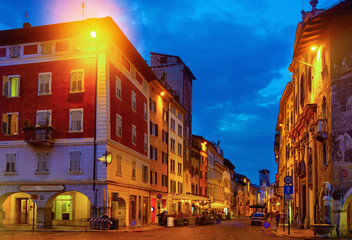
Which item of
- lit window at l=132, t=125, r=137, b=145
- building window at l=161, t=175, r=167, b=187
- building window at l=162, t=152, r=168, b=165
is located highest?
lit window at l=132, t=125, r=137, b=145

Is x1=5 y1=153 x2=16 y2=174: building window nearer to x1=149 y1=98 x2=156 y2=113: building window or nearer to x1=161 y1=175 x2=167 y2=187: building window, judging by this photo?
x1=149 y1=98 x2=156 y2=113: building window

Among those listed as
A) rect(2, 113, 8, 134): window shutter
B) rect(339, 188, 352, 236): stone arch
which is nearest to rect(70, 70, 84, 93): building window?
rect(2, 113, 8, 134): window shutter

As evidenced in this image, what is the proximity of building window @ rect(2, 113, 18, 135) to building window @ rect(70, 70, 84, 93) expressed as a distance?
5.58 metres

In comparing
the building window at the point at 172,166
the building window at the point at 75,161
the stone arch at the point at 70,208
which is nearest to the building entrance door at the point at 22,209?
the stone arch at the point at 70,208

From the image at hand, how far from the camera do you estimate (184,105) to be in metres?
69.1

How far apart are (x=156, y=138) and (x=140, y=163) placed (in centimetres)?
859

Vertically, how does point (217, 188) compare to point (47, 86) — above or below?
below

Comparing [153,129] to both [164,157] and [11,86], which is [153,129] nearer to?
[164,157]

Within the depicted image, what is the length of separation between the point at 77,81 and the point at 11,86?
6.30 m

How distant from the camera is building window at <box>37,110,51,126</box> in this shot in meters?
36.5

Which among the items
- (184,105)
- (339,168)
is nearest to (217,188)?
(184,105)

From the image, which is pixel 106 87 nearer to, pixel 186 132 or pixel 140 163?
pixel 140 163

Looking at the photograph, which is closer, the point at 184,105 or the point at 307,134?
the point at 307,134

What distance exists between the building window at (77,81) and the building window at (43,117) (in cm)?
274
